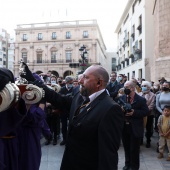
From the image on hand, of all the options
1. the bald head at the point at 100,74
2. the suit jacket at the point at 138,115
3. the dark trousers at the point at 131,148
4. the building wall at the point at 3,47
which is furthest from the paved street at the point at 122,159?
the building wall at the point at 3,47

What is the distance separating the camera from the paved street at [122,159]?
5.01m

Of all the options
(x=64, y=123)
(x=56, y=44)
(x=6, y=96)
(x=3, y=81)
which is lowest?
(x=64, y=123)

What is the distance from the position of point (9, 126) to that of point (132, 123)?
10.1 ft

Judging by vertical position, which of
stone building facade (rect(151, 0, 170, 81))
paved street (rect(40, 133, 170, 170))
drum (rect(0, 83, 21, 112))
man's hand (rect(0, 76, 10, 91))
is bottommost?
paved street (rect(40, 133, 170, 170))

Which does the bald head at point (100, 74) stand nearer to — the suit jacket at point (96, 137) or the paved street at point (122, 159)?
the suit jacket at point (96, 137)

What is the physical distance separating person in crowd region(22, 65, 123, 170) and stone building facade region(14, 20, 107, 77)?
46.9m

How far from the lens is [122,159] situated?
5.51 m

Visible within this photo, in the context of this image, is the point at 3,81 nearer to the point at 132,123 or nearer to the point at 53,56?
the point at 132,123

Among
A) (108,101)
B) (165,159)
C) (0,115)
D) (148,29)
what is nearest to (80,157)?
Answer: (108,101)

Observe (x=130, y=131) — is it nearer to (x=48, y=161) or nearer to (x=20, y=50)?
(x=48, y=161)

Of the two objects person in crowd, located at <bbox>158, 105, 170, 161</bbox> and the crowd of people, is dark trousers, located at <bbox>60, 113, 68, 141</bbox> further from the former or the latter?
the crowd of people

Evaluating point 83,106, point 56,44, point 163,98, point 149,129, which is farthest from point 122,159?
point 56,44

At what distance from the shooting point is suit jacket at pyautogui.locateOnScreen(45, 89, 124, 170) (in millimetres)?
2219

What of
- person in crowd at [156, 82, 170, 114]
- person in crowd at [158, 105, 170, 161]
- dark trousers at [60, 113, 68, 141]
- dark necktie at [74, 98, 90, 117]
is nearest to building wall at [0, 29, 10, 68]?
dark trousers at [60, 113, 68, 141]
